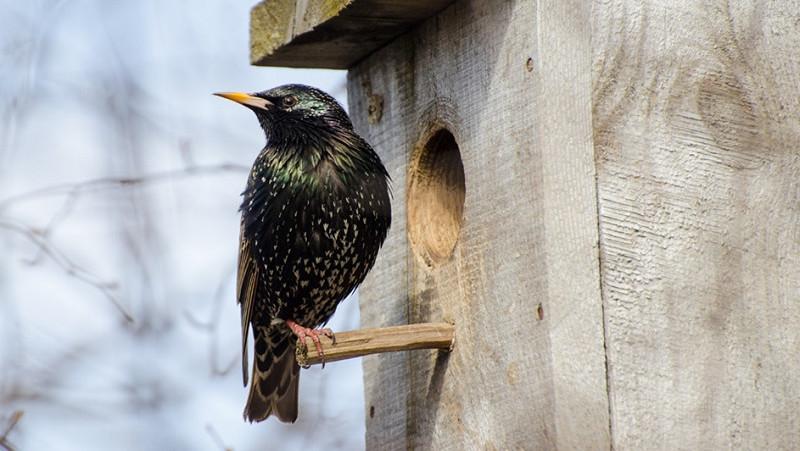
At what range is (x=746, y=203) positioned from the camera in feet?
9.16

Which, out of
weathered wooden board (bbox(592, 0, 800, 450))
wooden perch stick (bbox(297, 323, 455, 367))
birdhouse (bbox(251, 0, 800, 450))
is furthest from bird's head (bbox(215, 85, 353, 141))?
weathered wooden board (bbox(592, 0, 800, 450))

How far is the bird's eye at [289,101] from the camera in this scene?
12.3ft

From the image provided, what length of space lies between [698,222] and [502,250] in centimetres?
46

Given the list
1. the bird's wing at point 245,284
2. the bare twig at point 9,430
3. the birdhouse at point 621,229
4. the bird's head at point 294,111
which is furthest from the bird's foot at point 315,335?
the bare twig at point 9,430

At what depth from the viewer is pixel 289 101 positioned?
3.74 meters

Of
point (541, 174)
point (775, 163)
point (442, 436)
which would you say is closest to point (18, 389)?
point (442, 436)

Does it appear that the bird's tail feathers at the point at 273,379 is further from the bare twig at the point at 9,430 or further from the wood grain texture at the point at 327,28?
the bare twig at the point at 9,430

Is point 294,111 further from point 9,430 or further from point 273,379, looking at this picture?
point 9,430

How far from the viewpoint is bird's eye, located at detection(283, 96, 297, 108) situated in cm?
373

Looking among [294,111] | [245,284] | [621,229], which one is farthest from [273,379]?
[621,229]

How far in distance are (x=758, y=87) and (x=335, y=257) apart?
1.33 metres

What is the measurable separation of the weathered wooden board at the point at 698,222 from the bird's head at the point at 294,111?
3.87 ft

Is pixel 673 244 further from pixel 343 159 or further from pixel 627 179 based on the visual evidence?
pixel 343 159

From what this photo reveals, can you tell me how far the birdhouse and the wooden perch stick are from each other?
0.05 metres
